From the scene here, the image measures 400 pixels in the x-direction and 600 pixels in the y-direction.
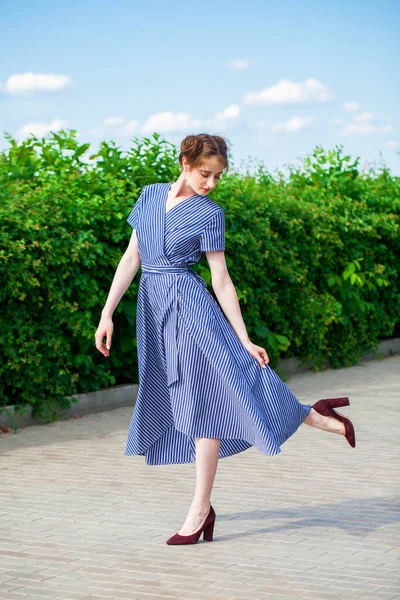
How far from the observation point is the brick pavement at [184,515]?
4.67m

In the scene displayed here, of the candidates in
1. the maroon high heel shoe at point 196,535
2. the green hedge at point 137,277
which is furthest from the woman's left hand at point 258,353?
the green hedge at point 137,277

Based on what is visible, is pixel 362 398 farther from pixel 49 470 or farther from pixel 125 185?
pixel 49 470

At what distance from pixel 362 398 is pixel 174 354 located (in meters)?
5.58

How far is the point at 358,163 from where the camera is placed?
15.3 meters

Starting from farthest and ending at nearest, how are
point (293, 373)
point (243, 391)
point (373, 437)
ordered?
point (293, 373)
point (373, 437)
point (243, 391)

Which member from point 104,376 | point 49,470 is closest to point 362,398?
point 104,376

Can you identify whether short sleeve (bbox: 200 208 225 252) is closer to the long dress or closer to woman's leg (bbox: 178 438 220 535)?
the long dress

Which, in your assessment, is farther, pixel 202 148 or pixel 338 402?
pixel 338 402

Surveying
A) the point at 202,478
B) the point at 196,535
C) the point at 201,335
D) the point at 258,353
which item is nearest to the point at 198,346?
the point at 201,335

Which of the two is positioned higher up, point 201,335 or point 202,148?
point 202,148

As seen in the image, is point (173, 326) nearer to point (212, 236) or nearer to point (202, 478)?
point (212, 236)

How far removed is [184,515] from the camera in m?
5.91

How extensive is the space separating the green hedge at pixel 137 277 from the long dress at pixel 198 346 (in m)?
3.21

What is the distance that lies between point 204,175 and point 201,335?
787mm
